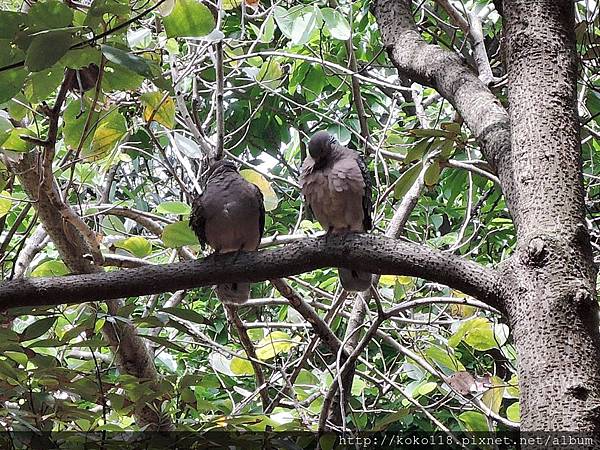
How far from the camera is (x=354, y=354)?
1.61m

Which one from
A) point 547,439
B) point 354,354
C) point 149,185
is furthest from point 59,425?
point 149,185

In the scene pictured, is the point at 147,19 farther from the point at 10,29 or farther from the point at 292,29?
the point at 10,29

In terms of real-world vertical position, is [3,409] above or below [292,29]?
below

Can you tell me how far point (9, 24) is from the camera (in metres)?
0.90

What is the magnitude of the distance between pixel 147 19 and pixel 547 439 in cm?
208

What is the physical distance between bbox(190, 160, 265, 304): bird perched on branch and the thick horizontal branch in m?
0.69

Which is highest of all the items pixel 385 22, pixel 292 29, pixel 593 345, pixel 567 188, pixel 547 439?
pixel 292 29

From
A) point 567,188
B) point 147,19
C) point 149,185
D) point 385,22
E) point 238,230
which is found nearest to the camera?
point 567,188

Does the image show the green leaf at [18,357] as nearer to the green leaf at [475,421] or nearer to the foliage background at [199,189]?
the foliage background at [199,189]

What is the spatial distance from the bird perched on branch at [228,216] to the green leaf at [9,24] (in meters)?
1.04

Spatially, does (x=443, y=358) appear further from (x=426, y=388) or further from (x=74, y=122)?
(x=74, y=122)

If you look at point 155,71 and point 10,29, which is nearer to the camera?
point 10,29

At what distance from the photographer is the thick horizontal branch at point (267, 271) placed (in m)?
1.04

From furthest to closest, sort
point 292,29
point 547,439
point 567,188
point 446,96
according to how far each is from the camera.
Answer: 1. point 292,29
2. point 446,96
3. point 567,188
4. point 547,439
